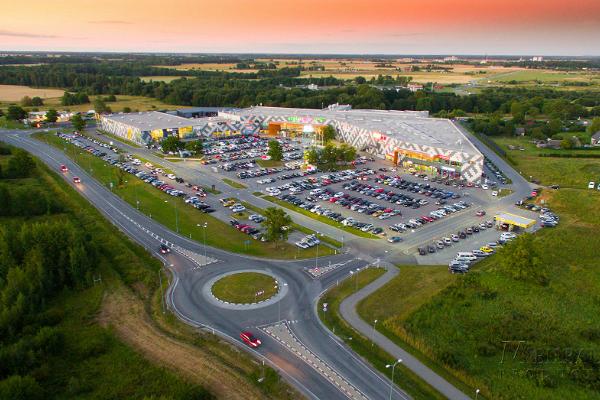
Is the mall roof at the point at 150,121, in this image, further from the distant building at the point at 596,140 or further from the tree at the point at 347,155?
the distant building at the point at 596,140

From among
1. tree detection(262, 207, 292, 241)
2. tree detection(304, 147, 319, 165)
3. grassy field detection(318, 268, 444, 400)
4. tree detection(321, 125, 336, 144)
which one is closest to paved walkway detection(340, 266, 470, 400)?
grassy field detection(318, 268, 444, 400)

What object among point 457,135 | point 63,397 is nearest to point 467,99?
point 457,135

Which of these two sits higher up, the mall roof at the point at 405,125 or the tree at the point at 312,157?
the mall roof at the point at 405,125

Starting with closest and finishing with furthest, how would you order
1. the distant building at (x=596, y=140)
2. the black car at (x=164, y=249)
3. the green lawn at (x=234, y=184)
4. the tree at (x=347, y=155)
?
the black car at (x=164, y=249), the green lawn at (x=234, y=184), the tree at (x=347, y=155), the distant building at (x=596, y=140)

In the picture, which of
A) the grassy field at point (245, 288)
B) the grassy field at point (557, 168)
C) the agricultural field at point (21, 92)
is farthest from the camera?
the agricultural field at point (21, 92)

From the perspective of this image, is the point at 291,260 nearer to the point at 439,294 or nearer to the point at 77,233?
→ the point at 439,294

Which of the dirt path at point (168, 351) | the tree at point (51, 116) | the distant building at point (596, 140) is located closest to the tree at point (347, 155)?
the dirt path at point (168, 351)

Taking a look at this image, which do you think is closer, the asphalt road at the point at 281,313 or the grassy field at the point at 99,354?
the grassy field at the point at 99,354
